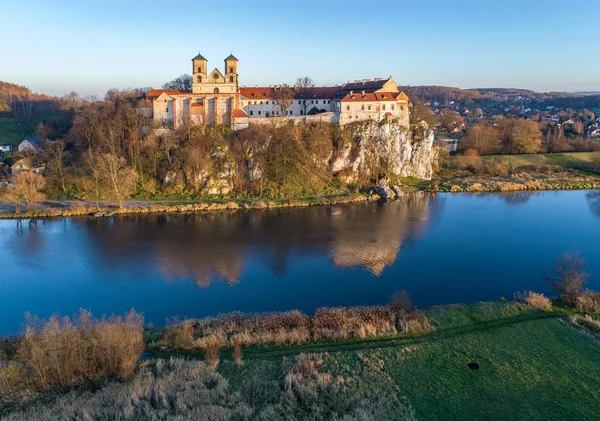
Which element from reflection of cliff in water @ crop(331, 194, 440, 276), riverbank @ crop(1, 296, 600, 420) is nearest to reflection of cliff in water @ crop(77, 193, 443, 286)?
reflection of cliff in water @ crop(331, 194, 440, 276)

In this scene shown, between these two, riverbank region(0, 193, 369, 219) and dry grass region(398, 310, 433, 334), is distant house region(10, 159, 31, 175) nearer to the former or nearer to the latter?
riverbank region(0, 193, 369, 219)

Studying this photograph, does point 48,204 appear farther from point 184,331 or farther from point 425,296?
point 425,296

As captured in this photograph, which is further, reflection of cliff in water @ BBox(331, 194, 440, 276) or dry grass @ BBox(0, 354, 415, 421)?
reflection of cliff in water @ BBox(331, 194, 440, 276)

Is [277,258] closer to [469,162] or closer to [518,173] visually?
[469,162]

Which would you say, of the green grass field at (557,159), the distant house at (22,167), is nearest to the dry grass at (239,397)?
the distant house at (22,167)

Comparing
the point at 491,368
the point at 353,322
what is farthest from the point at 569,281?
the point at 353,322

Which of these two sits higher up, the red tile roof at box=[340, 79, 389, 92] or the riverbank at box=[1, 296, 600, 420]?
the red tile roof at box=[340, 79, 389, 92]
